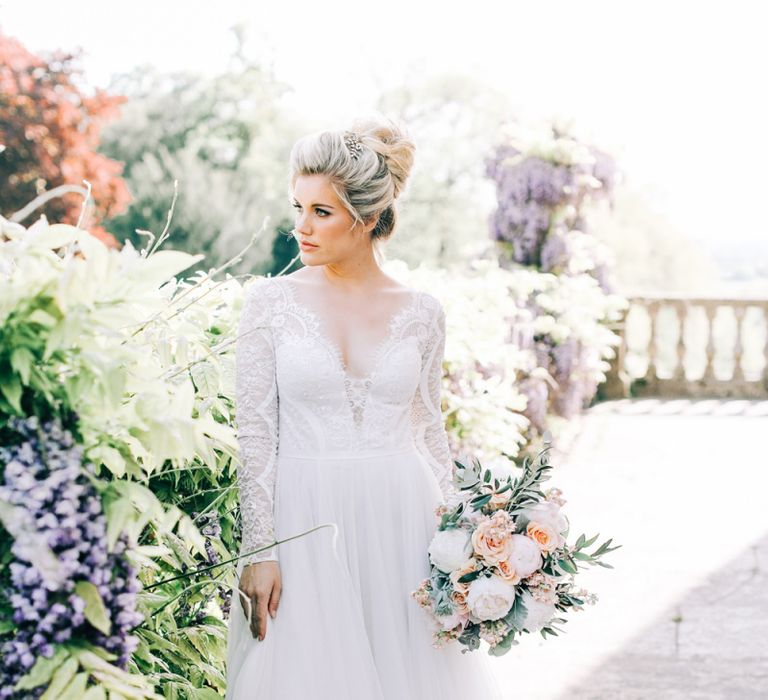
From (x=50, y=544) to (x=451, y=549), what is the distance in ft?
3.49

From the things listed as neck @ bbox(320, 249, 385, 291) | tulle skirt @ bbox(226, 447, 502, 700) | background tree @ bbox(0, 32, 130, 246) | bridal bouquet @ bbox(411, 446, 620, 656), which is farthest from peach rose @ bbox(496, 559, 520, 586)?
background tree @ bbox(0, 32, 130, 246)

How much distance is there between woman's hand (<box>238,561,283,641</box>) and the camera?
2131 millimetres

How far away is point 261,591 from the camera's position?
212 centimetres

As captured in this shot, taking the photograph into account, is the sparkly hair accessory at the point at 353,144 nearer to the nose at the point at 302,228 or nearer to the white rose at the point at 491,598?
the nose at the point at 302,228

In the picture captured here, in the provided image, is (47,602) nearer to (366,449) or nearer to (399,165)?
(366,449)

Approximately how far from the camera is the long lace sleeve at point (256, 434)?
2141mm

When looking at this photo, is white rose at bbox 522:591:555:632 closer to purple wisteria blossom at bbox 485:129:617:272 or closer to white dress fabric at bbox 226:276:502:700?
white dress fabric at bbox 226:276:502:700

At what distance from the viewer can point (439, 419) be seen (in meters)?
2.52

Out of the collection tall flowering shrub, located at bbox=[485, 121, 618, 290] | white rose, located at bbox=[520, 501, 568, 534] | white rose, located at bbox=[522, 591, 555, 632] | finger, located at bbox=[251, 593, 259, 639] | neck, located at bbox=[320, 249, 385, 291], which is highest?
neck, located at bbox=[320, 249, 385, 291]

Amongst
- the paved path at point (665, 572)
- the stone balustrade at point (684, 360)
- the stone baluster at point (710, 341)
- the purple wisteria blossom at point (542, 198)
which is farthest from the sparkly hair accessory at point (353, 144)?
the stone baluster at point (710, 341)

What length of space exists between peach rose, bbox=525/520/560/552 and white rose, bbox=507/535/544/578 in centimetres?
1

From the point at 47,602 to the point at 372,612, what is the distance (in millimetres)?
1196

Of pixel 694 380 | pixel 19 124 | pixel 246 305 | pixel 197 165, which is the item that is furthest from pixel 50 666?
pixel 197 165

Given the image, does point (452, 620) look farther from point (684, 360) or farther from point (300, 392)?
point (684, 360)
